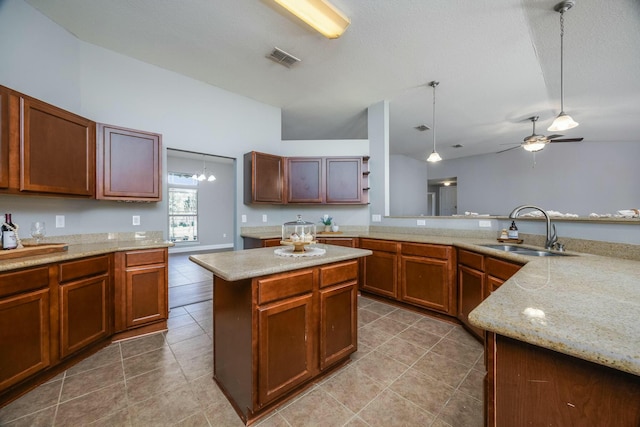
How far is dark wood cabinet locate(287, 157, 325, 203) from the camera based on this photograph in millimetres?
3920

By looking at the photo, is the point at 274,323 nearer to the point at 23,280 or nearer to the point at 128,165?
the point at 23,280

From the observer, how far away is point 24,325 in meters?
1.60

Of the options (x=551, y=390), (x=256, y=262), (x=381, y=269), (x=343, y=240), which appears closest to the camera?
(x=551, y=390)

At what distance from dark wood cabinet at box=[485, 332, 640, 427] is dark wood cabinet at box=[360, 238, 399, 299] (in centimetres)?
237

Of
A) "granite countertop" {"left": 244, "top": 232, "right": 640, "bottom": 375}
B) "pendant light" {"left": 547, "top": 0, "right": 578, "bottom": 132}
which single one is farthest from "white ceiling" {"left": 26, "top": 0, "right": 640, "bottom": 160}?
"granite countertop" {"left": 244, "top": 232, "right": 640, "bottom": 375}

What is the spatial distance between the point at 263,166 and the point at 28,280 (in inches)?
102

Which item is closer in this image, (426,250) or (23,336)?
(23,336)

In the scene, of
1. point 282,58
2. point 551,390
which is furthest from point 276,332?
point 282,58

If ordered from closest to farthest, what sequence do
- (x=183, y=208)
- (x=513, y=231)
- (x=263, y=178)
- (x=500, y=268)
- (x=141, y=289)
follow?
(x=500, y=268) < (x=141, y=289) < (x=513, y=231) < (x=263, y=178) < (x=183, y=208)

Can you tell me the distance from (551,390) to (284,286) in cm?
117

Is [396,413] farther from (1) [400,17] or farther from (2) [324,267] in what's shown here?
(1) [400,17]

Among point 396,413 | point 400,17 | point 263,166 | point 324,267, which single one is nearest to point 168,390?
point 324,267

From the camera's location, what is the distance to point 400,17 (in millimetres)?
2244

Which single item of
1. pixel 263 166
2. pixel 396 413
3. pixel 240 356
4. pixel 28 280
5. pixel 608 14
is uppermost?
pixel 608 14
